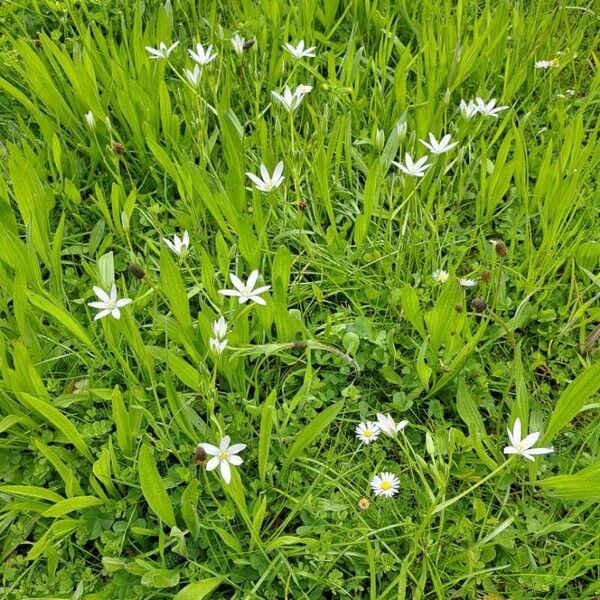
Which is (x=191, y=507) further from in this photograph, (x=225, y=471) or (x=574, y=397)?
(x=574, y=397)

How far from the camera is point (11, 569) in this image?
141 cm

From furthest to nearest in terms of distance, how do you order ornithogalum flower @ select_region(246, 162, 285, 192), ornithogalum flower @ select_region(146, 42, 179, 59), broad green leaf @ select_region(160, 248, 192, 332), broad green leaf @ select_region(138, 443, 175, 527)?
ornithogalum flower @ select_region(146, 42, 179, 59)
ornithogalum flower @ select_region(246, 162, 285, 192)
broad green leaf @ select_region(160, 248, 192, 332)
broad green leaf @ select_region(138, 443, 175, 527)

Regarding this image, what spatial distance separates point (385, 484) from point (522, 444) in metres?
0.31

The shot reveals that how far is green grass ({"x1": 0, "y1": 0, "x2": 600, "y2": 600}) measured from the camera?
1.39 m

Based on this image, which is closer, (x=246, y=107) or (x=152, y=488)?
(x=152, y=488)

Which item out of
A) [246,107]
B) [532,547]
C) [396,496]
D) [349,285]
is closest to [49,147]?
[246,107]

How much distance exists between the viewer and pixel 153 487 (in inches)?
50.7

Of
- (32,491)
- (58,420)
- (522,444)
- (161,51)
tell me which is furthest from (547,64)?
(32,491)

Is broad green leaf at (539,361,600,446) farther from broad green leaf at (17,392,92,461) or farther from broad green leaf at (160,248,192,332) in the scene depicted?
broad green leaf at (17,392,92,461)

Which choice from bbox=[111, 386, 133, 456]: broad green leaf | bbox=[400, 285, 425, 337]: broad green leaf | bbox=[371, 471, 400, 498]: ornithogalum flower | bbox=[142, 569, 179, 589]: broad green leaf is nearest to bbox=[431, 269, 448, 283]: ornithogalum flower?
bbox=[400, 285, 425, 337]: broad green leaf

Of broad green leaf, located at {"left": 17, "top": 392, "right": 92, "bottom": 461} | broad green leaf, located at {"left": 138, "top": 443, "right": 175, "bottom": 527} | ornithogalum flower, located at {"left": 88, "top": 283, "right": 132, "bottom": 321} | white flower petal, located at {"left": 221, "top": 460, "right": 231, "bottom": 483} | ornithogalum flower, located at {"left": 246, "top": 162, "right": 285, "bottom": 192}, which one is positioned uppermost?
ornithogalum flower, located at {"left": 246, "top": 162, "right": 285, "bottom": 192}

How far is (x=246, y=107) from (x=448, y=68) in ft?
2.28

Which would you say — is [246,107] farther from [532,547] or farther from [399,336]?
[532,547]

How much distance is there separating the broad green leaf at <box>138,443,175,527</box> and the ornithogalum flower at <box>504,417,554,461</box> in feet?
2.24
